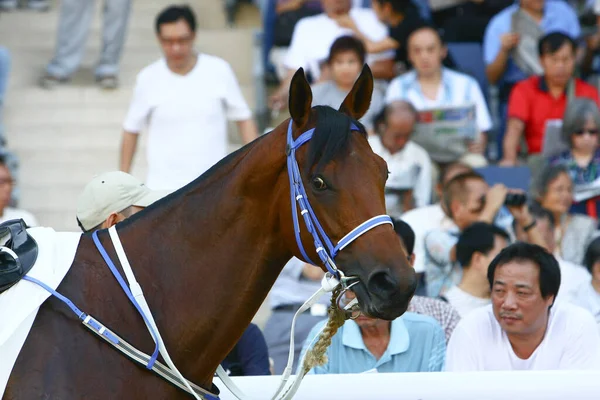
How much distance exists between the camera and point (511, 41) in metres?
9.64

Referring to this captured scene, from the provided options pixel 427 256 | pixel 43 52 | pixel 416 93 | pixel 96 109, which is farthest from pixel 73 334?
pixel 43 52

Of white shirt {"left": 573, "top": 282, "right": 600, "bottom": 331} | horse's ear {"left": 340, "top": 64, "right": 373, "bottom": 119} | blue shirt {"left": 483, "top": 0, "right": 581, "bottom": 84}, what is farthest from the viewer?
blue shirt {"left": 483, "top": 0, "right": 581, "bottom": 84}

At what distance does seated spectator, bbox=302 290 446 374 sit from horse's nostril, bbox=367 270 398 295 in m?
1.79

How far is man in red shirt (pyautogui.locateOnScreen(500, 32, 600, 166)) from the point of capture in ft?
29.7

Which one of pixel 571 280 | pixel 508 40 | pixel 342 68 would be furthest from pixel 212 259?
pixel 508 40

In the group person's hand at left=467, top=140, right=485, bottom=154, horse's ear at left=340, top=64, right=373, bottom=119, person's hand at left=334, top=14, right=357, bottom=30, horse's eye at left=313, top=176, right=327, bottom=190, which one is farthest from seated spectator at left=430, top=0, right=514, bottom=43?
horse's eye at left=313, top=176, right=327, bottom=190

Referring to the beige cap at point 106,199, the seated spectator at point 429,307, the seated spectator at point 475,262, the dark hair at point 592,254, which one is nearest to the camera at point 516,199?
the seated spectator at point 475,262

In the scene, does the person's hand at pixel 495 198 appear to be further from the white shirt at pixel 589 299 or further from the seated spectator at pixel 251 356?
the seated spectator at pixel 251 356

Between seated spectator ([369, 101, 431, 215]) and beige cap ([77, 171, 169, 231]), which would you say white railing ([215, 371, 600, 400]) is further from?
seated spectator ([369, 101, 431, 215])

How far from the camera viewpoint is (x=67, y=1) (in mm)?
9875

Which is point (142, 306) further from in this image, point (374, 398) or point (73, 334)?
point (374, 398)

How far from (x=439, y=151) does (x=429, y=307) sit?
9.37ft

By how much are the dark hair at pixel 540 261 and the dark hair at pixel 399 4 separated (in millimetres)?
4832

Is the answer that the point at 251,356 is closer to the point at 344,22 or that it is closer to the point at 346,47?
the point at 346,47
